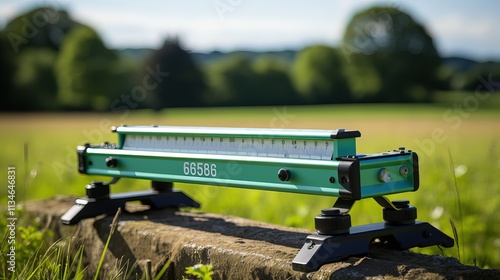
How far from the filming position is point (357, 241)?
2896mm

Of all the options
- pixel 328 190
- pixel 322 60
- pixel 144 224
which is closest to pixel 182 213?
pixel 144 224

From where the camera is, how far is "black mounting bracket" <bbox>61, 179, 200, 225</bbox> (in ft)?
13.5

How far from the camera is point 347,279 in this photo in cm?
265

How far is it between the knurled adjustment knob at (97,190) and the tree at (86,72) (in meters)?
45.3

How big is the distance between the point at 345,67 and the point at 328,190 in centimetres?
4930

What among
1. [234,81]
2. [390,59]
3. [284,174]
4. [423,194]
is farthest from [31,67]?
[284,174]

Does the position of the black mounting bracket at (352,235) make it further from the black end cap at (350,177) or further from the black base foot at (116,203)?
the black base foot at (116,203)

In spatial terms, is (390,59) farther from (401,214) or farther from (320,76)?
(401,214)

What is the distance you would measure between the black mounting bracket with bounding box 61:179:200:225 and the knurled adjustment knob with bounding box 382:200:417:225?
172 cm

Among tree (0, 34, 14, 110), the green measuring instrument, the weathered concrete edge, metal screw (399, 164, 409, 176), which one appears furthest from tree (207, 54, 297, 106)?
metal screw (399, 164, 409, 176)

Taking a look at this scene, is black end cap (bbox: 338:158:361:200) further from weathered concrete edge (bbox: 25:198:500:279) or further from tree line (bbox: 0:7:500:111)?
tree line (bbox: 0:7:500:111)

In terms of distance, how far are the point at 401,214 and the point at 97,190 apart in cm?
198

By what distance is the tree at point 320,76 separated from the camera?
37594 millimetres

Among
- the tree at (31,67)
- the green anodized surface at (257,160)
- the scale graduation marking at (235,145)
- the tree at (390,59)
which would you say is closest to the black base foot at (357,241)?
the green anodized surface at (257,160)
